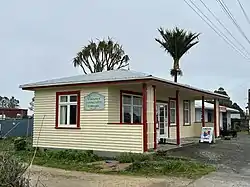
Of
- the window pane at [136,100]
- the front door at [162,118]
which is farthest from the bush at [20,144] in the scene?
the front door at [162,118]

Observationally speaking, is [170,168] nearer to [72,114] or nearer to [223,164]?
[223,164]

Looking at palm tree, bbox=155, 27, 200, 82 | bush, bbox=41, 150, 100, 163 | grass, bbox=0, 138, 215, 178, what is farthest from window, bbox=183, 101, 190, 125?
bush, bbox=41, 150, 100, 163

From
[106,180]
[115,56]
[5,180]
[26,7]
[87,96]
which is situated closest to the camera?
[5,180]

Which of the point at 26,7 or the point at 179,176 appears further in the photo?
the point at 26,7

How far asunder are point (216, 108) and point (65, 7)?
13.5m

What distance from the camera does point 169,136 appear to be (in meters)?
20.2

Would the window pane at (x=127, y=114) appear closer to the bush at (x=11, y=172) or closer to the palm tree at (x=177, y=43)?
the bush at (x=11, y=172)

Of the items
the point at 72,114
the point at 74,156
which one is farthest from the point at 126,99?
the point at 74,156

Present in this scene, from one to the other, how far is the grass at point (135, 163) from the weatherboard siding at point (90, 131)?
1.93 feet

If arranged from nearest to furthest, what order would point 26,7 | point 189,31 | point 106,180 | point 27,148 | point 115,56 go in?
point 106,180
point 26,7
point 27,148
point 189,31
point 115,56

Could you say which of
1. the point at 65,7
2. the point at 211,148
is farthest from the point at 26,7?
the point at 211,148

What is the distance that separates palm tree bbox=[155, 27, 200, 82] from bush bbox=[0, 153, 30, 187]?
23955mm

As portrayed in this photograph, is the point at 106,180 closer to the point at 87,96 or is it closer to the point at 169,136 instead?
the point at 87,96

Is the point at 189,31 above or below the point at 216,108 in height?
above
